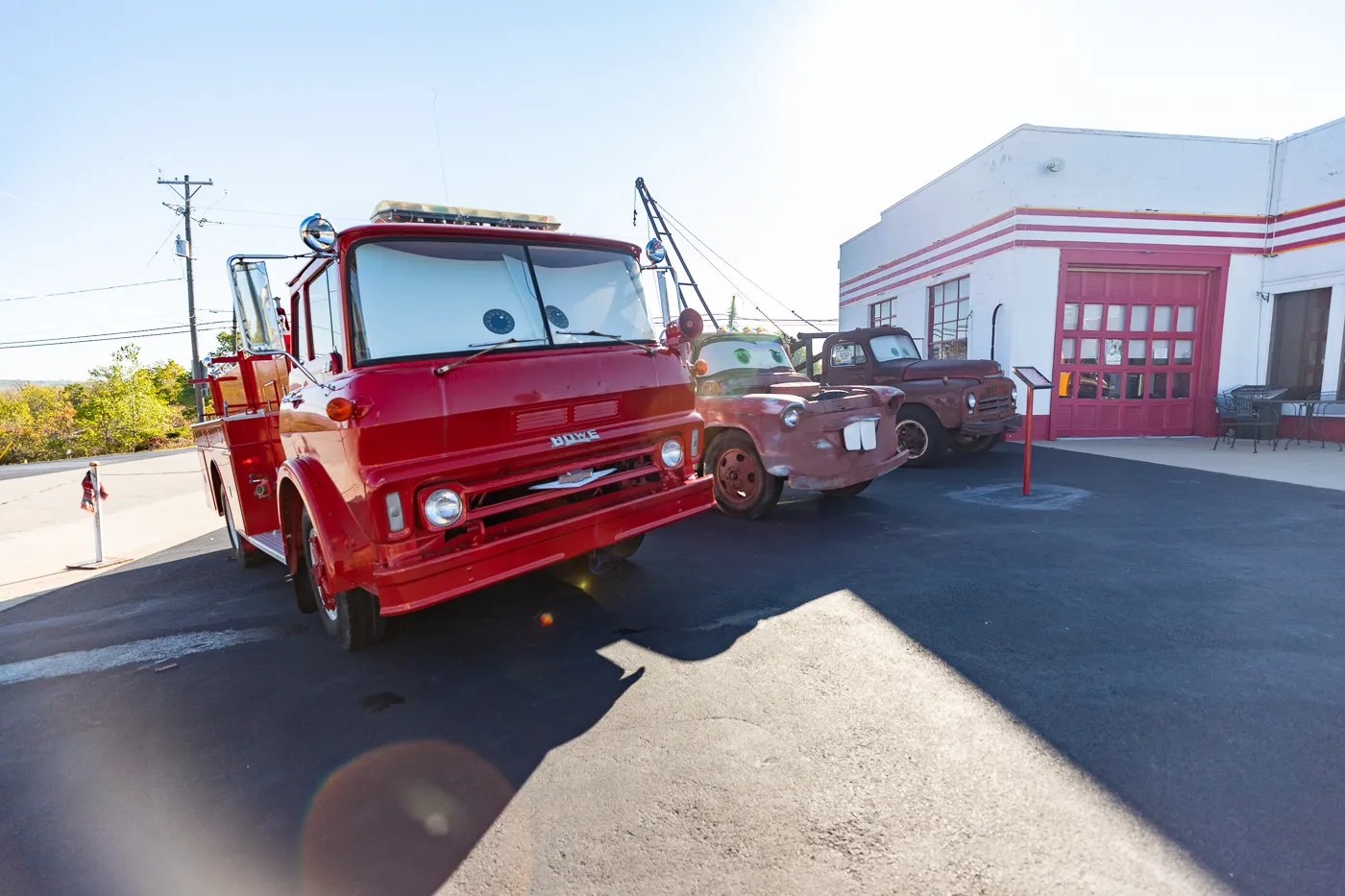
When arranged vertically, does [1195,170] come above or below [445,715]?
above

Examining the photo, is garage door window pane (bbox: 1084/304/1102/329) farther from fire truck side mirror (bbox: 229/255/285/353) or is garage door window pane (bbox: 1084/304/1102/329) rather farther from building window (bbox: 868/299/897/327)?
fire truck side mirror (bbox: 229/255/285/353)

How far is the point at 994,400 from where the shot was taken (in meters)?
8.95

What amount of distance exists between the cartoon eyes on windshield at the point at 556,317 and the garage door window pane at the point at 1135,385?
1249 centimetres

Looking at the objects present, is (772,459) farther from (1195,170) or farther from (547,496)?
(1195,170)

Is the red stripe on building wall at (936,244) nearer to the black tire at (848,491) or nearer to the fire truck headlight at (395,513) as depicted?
the black tire at (848,491)

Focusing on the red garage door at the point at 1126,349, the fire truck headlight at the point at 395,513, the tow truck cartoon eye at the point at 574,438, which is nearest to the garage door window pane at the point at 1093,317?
the red garage door at the point at 1126,349

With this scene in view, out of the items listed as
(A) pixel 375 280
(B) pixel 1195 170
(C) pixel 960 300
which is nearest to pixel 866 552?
(A) pixel 375 280

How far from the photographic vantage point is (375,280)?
3.23m

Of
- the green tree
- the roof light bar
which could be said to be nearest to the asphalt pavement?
the roof light bar

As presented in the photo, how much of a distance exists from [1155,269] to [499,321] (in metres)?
13.4

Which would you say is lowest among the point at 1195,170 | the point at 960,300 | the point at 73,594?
the point at 73,594

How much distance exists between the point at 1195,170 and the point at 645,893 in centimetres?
1540

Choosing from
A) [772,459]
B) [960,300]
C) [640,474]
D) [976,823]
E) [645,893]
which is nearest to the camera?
[645,893]

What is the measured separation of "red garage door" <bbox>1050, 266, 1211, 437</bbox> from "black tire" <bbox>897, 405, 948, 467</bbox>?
446cm
